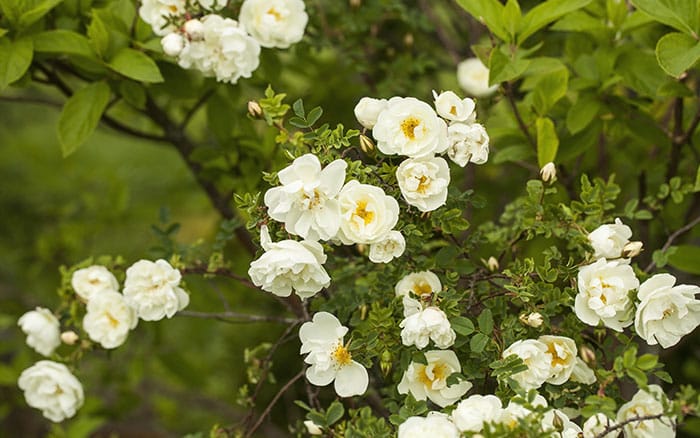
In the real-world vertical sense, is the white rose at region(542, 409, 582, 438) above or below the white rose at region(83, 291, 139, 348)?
above

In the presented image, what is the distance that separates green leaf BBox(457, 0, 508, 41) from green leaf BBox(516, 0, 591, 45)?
0.14ft

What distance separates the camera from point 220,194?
225 centimetres

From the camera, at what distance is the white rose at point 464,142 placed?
1316mm

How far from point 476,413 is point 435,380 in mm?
172

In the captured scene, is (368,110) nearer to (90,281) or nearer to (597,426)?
(597,426)

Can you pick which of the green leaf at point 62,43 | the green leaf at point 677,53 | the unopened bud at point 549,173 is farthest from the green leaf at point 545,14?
the green leaf at point 62,43

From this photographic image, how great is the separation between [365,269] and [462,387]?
1.20ft

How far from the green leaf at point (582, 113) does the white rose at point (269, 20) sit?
63 centimetres

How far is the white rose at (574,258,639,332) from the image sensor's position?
1284 millimetres

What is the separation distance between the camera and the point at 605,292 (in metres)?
1.29

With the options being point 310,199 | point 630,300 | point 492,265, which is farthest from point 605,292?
point 310,199

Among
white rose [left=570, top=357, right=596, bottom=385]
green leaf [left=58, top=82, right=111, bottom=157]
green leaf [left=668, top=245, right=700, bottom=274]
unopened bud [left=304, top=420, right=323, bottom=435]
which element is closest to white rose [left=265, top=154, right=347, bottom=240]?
unopened bud [left=304, top=420, right=323, bottom=435]

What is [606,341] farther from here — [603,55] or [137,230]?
[137,230]

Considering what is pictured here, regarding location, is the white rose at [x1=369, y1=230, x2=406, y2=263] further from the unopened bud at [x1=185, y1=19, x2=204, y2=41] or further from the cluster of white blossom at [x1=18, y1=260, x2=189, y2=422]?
the unopened bud at [x1=185, y1=19, x2=204, y2=41]
